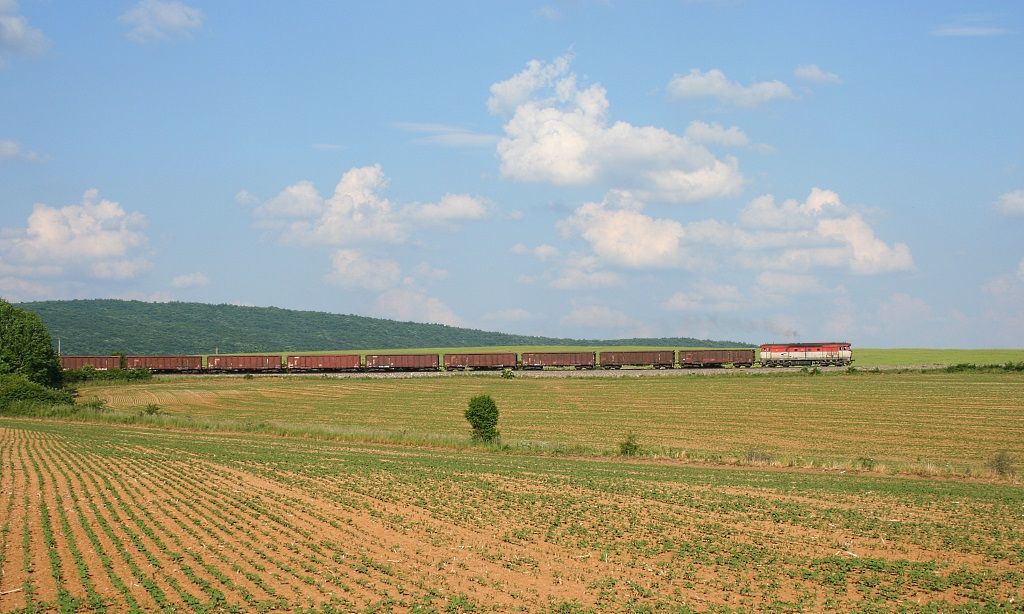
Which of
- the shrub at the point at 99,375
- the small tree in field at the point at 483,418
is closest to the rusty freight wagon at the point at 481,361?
the shrub at the point at 99,375

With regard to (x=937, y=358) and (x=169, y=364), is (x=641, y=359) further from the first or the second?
(x=169, y=364)

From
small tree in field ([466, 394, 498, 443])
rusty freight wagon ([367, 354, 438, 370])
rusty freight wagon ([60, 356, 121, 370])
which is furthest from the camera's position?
rusty freight wagon ([367, 354, 438, 370])

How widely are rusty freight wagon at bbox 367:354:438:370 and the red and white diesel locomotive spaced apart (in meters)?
46.4

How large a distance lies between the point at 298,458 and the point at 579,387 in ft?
172

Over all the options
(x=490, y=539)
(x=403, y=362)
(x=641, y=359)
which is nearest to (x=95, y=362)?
(x=403, y=362)

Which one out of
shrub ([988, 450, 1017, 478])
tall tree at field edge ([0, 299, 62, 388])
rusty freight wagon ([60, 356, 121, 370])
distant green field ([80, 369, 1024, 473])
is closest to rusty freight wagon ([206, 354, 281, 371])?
rusty freight wagon ([60, 356, 121, 370])

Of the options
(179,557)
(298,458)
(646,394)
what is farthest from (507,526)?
(646,394)

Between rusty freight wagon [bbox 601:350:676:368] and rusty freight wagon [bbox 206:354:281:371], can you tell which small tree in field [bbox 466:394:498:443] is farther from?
rusty freight wagon [bbox 206:354:281:371]

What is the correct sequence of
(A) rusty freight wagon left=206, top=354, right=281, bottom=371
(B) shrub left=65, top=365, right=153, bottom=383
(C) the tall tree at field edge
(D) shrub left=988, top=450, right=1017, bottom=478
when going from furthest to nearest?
1. (A) rusty freight wagon left=206, top=354, right=281, bottom=371
2. (B) shrub left=65, top=365, right=153, bottom=383
3. (C) the tall tree at field edge
4. (D) shrub left=988, top=450, right=1017, bottom=478

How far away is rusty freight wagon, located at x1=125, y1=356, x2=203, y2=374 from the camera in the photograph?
12444 cm

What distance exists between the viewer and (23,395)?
2822 inches

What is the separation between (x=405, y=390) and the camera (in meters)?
92.0

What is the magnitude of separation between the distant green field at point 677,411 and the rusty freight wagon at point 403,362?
16285mm

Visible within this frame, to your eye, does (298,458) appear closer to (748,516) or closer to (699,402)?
A: (748,516)
